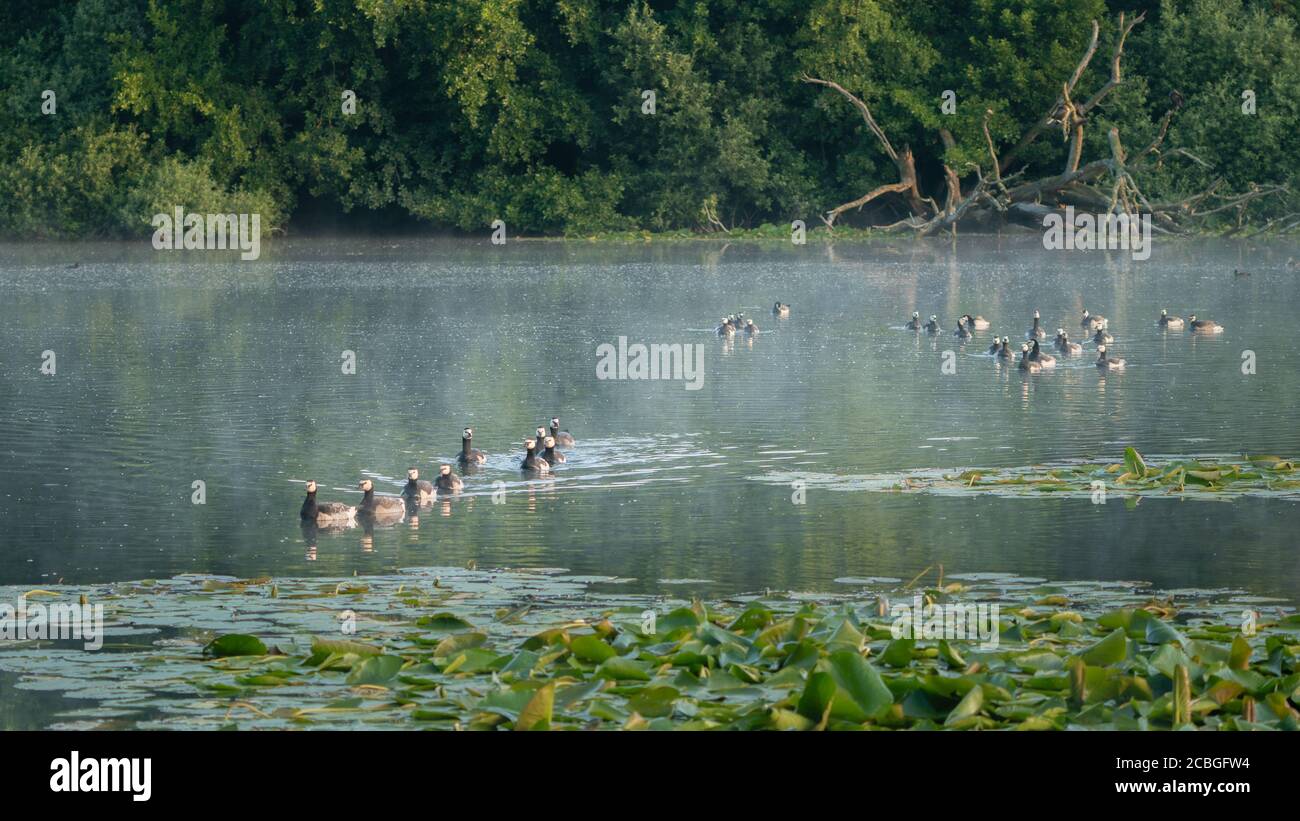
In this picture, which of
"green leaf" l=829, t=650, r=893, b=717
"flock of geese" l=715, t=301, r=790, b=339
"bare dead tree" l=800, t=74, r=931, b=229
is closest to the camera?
"green leaf" l=829, t=650, r=893, b=717

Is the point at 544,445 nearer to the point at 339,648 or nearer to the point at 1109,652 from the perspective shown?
the point at 339,648

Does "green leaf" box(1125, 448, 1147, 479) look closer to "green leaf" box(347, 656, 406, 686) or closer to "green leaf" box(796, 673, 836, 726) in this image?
"green leaf" box(796, 673, 836, 726)

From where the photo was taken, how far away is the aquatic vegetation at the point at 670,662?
8242 mm

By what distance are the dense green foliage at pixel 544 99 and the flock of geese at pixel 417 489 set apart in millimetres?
33952

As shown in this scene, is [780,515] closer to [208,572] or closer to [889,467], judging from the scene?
[889,467]

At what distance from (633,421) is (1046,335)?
9248mm

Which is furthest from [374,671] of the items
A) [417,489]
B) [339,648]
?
[417,489]

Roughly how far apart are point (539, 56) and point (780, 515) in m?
40.4

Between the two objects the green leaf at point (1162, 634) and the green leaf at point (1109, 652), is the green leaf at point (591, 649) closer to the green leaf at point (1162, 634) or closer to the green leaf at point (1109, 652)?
the green leaf at point (1109, 652)

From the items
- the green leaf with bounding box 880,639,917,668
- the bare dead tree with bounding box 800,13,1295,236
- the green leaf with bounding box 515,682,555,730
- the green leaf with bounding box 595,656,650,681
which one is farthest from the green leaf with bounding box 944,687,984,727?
the bare dead tree with bounding box 800,13,1295,236

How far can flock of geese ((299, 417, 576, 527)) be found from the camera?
1401 cm

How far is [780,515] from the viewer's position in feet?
46.1

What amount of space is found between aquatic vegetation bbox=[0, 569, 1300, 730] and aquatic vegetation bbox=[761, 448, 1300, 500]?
3302 millimetres
